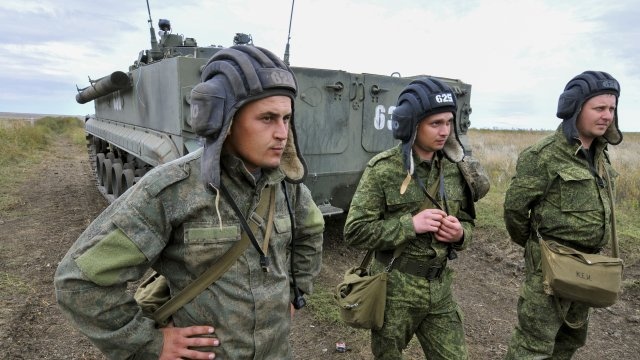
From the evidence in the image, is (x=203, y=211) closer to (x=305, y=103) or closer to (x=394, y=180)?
(x=394, y=180)

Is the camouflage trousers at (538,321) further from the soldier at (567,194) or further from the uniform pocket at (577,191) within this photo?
the uniform pocket at (577,191)

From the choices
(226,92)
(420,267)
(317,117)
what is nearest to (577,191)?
(420,267)

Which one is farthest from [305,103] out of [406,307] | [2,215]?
[2,215]

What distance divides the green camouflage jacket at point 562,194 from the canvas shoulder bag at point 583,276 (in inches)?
6.2

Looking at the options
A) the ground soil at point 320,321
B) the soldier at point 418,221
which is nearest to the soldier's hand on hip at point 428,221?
the soldier at point 418,221

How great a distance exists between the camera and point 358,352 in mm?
3557

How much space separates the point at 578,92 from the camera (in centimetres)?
270

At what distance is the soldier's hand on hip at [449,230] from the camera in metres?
2.32

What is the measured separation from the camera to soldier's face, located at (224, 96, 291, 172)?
1526mm

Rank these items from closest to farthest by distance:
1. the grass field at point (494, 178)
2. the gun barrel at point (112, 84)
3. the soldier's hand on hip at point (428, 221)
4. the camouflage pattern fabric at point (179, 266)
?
the camouflage pattern fabric at point (179, 266)
the soldier's hand on hip at point (428, 221)
the grass field at point (494, 178)
the gun barrel at point (112, 84)

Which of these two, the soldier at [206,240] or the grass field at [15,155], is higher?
the soldier at [206,240]

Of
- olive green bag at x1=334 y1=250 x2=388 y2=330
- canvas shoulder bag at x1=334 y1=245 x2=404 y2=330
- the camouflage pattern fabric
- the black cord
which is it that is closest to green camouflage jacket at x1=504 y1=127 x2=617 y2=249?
canvas shoulder bag at x1=334 y1=245 x2=404 y2=330

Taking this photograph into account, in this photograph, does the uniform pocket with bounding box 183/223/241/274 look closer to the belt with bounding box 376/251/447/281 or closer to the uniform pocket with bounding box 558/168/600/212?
the belt with bounding box 376/251/447/281

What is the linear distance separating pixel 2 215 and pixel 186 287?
7.34 meters
